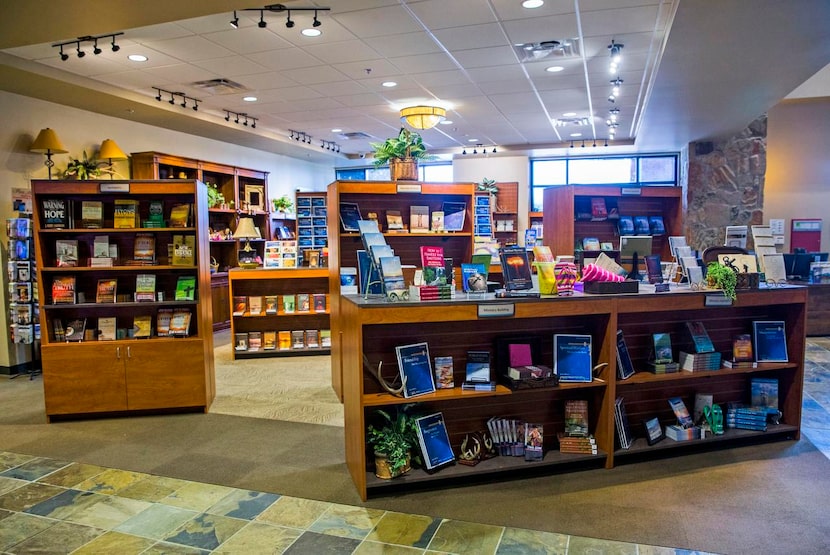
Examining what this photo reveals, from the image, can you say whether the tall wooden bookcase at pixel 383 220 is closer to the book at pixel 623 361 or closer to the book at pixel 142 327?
the book at pixel 142 327

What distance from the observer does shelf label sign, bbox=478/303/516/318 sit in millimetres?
3125

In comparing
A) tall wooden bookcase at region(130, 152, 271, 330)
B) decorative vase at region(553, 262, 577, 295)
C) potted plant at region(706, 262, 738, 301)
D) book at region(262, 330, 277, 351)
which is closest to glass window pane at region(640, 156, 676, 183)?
tall wooden bookcase at region(130, 152, 271, 330)

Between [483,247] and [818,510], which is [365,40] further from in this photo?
[818,510]

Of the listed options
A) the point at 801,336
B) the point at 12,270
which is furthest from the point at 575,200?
the point at 12,270

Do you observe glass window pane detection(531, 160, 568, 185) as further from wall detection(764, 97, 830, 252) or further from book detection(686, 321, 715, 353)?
book detection(686, 321, 715, 353)

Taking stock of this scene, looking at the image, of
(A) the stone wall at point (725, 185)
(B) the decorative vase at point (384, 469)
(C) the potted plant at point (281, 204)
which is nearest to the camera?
(B) the decorative vase at point (384, 469)

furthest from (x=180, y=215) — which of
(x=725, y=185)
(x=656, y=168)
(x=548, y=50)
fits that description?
(x=656, y=168)

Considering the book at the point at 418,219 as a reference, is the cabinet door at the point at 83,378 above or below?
below

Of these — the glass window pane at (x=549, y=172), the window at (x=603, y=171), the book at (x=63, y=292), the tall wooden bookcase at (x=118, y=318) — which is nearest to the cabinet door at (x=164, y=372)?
the tall wooden bookcase at (x=118, y=318)

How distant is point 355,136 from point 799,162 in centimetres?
812

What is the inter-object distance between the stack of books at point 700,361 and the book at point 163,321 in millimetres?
4143

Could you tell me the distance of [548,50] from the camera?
5566mm

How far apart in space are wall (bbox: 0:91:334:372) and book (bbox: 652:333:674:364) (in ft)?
22.1

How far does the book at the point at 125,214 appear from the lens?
4699 mm
